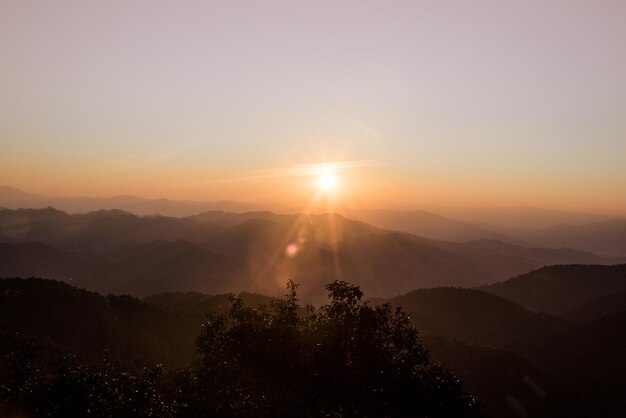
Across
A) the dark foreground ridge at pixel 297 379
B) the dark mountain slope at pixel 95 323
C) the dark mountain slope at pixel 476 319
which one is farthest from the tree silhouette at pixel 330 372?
the dark mountain slope at pixel 476 319

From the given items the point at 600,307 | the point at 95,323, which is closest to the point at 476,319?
the point at 600,307

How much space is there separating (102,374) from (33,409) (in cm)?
325

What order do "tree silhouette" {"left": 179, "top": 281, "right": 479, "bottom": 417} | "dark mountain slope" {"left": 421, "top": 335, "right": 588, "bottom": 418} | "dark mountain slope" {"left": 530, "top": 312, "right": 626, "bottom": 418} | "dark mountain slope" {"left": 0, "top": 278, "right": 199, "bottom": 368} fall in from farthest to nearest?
"dark mountain slope" {"left": 0, "top": 278, "right": 199, "bottom": 368} < "dark mountain slope" {"left": 530, "top": 312, "right": 626, "bottom": 418} < "dark mountain slope" {"left": 421, "top": 335, "right": 588, "bottom": 418} < "tree silhouette" {"left": 179, "top": 281, "right": 479, "bottom": 417}

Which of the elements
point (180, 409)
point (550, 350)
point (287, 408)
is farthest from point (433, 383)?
point (550, 350)

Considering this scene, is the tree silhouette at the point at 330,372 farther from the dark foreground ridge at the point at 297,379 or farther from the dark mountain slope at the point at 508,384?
the dark mountain slope at the point at 508,384

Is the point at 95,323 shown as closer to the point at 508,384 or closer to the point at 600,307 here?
the point at 508,384

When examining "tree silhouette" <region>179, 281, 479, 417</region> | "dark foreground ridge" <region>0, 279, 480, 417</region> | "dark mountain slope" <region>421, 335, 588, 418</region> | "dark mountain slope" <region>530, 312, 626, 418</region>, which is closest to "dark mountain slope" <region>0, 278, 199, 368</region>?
"dark mountain slope" <region>421, 335, 588, 418</region>

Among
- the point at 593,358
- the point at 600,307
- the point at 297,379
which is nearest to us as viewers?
the point at 297,379

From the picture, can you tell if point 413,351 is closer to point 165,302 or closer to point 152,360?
point 152,360

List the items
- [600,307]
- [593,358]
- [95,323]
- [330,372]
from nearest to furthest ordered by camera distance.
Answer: [330,372] → [95,323] → [593,358] → [600,307]

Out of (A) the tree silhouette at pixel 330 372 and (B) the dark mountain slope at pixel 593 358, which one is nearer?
(A) the tree silhouette at pixel 330 372

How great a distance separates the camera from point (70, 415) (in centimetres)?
1941

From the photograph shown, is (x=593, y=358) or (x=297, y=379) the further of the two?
(x=593, y=358)

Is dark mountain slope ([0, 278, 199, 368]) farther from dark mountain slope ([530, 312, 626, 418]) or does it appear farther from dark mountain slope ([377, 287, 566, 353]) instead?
dark mountain slope ([530, 312, 626, 418])
